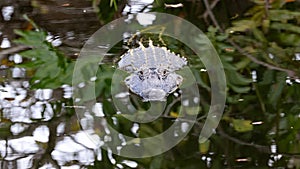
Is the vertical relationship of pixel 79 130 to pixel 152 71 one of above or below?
below


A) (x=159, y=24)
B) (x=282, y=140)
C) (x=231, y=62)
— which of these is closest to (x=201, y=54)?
(x=231, y=62)

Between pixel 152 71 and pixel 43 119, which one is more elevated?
pixel 152 71

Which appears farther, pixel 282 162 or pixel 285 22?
pixel 285 22

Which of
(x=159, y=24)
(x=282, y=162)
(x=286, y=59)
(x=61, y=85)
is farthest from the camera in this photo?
(x=159, y=24)

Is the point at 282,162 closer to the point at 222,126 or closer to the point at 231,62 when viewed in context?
the point at 222,126

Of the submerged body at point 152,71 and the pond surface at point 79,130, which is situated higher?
the submerged body at point 152,71

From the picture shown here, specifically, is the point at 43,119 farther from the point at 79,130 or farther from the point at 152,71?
the point at 152,71

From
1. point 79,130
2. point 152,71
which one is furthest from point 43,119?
point 152,71

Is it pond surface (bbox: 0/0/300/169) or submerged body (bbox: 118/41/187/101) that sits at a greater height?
submerged body (bbox: 118/41/187/101)
